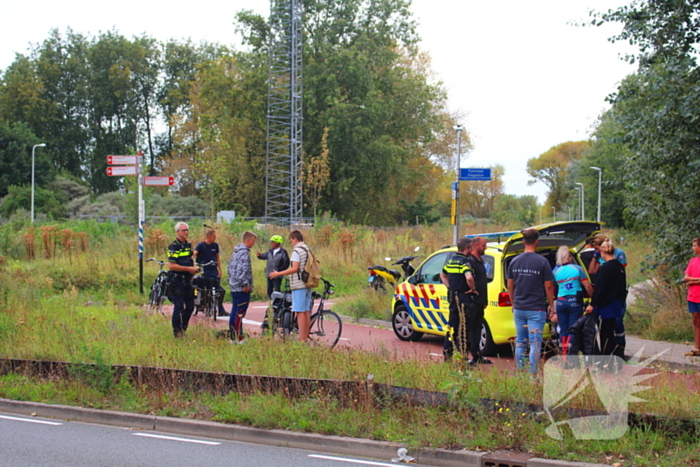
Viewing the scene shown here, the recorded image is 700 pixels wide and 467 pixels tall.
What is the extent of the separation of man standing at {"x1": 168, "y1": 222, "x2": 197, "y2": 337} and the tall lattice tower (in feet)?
108

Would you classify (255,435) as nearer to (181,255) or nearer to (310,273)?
(310,273)

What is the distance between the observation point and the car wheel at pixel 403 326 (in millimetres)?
13078

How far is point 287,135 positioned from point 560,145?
62.9 metres

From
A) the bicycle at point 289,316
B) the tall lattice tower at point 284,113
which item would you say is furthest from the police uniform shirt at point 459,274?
the tall lattice tower at point 284,113

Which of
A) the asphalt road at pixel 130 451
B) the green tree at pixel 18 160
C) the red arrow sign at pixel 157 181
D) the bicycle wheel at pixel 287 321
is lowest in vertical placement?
the asphalt road at pixel 130 451

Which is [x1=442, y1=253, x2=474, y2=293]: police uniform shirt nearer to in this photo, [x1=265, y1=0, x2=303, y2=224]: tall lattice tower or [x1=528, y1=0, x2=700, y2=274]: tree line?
[x1=528, y1=0, x2=700, y2=274]: tree line

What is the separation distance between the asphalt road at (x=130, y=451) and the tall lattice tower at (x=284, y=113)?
36.7 metres

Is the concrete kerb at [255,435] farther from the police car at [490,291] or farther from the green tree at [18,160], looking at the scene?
the green tree at [18,160]

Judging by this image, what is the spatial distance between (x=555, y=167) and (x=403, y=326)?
90.3 meters

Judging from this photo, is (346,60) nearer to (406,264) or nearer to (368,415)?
(406,264)

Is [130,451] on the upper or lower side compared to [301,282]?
lower

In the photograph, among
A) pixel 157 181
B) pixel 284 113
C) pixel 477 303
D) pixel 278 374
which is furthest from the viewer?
pixel 284 113

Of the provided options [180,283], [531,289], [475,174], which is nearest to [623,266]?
[531,289]

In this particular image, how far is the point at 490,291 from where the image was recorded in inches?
436
